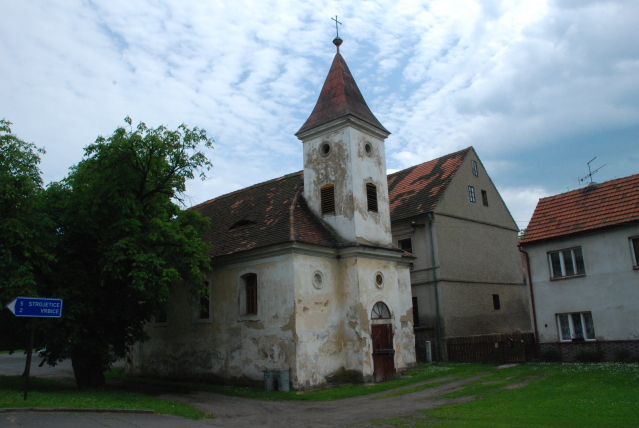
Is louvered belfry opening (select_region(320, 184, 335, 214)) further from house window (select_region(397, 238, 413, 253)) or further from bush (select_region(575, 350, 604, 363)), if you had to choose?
bush (select_region(575, 350, 604, 363))

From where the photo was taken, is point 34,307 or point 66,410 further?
point 34,307

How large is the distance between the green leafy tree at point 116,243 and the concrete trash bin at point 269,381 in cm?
382

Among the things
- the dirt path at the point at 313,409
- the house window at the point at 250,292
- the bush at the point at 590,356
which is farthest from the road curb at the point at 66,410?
the bush at the point at 590,356

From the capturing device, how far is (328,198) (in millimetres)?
21562

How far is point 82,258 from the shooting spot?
1772 cm

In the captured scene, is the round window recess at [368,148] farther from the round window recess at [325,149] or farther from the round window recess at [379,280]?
the round window recess at [379,280]

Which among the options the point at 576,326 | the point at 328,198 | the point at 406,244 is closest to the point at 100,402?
the point at 328,198

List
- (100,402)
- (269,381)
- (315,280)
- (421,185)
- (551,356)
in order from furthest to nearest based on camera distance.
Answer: (421,185) → (551,356) → (315,280) → (269,381) → (100,402)

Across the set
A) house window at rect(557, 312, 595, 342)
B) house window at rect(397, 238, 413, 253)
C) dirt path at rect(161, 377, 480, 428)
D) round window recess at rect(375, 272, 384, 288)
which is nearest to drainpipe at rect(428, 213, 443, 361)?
house window at rect(397, 238, 413, 253)

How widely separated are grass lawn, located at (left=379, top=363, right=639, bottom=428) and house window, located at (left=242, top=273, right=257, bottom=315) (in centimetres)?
847

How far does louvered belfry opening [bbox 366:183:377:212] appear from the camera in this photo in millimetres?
21609

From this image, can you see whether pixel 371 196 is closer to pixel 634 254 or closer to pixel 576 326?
pixel 576 326

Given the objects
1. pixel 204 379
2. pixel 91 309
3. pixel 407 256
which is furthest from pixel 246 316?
pixel 407 256

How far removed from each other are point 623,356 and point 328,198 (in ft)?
42.3
